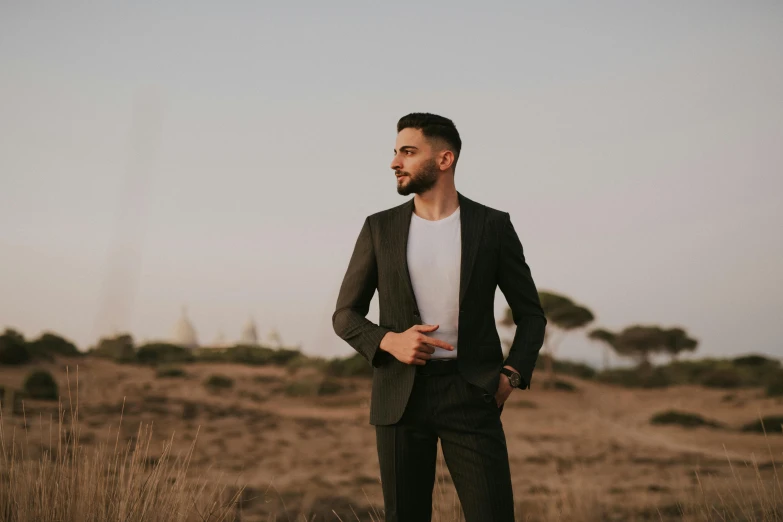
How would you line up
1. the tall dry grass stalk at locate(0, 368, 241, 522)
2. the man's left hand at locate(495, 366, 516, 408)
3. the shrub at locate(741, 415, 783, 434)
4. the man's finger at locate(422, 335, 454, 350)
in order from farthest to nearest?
the shrub at locate(741, 415, 783, 434) → the tall dry grass stalk at locate(0, 368, 241, 522) → the man's left hand at locate(495, 366, 516, 408) → the man's finger at locate(422, 335, 454, 350)

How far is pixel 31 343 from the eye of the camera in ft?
93.6

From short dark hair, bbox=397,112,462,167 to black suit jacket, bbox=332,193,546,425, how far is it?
216 millimetres

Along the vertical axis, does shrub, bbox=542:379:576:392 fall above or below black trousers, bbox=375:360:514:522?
below

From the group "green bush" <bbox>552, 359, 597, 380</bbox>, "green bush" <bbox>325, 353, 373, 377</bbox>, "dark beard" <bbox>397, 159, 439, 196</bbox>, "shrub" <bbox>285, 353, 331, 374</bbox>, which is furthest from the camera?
"green bush" <bbox>552, 359, 597, 380</bbox>

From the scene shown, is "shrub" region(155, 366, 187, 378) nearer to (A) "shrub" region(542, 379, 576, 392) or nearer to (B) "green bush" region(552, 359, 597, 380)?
(A) "shrub" region(542, 379, 576, 392)

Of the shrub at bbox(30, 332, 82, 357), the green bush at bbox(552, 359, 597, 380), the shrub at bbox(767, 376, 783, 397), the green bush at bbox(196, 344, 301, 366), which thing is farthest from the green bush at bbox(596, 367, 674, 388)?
the shrub at bbox(30, 332, 82, 357)

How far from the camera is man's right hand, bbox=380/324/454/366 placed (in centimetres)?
264

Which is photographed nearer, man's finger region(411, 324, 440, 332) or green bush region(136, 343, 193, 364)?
man's finger region(411, 324, 440, 332)

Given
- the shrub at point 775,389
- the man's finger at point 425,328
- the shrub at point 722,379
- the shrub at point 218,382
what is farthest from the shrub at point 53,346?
the man's finger at point 425,328

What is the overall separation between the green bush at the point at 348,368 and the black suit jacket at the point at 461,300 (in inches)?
1062

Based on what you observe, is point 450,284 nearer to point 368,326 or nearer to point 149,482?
point 368,326

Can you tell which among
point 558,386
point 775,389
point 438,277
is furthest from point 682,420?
point 438,277

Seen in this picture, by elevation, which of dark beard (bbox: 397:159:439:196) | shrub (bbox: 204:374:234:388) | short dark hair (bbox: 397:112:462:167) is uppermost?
short dark hair (bbox: 397:112:462:167)

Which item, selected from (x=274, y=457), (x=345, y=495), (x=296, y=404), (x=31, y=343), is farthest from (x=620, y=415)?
(x=31, y=343)
